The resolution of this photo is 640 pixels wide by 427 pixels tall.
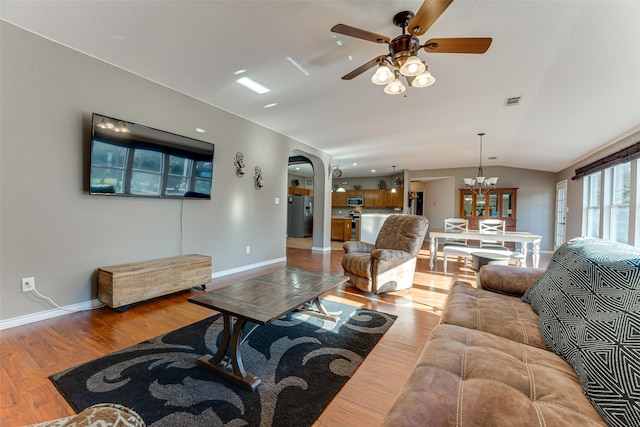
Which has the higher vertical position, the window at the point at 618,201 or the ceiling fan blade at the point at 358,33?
the ceiling fan blade at the point at 358,33

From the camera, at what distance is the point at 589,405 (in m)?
0.85

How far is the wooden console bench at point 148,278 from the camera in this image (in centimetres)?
249

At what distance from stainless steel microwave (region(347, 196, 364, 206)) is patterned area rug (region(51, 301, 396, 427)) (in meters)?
7.91

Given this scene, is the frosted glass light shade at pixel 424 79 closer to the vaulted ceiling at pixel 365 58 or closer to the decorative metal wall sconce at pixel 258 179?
the vaulted ceiling at pixel 365 58

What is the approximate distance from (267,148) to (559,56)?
13.1ft

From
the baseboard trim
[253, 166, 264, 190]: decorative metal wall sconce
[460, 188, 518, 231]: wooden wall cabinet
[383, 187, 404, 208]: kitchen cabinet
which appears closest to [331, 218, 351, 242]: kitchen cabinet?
[383, 187, 404, 208]: kitchen cabinet

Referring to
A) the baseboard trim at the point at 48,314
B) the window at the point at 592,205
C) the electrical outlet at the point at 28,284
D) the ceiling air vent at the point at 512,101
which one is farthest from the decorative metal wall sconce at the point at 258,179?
the window at the point at 592,205

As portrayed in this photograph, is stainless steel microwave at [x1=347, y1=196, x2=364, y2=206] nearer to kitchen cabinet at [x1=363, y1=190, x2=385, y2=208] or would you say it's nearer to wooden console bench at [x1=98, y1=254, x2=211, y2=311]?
kitchen cabinet at [x1=363, y1=190, x2=385, y2=208]

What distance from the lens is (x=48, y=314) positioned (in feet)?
7.95

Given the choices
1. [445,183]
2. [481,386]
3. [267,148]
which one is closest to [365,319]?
[481,386]

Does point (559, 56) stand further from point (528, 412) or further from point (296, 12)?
point (528, 412)

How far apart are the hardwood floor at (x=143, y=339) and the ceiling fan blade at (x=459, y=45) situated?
2.25 m

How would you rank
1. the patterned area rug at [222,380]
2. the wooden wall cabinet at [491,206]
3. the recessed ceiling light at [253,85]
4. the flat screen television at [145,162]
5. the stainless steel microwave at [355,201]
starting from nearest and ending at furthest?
the patterned area rug at [222,380] → the flat screen television at [145,162] → the recessed ceiling light at [253,85] → the wooden wall cabinet at [491,206] → the stainless steel microwave at [355,201]

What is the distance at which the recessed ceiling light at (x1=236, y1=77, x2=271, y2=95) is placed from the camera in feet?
10.1
